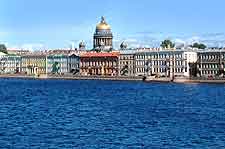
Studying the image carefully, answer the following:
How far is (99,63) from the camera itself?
346 ft

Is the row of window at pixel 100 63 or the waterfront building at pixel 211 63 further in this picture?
the row of window at pixel 100 63

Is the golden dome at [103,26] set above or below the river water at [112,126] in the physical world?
above

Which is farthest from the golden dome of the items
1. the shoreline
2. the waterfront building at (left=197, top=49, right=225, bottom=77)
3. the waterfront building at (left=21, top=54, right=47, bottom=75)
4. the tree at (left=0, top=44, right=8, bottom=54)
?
the tree at (left=0, top=44, right=8, bottom=54)

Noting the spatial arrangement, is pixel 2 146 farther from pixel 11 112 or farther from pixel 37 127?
pixel 11 112

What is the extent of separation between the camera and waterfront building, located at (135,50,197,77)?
90.4 meters

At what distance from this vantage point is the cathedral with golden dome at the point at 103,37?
114 metres

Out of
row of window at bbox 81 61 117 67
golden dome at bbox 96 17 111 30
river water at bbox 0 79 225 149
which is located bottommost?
river water at bbox 0 79 225 149

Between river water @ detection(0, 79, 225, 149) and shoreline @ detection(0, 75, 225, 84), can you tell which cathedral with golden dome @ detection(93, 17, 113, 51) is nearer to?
shoreline @ detection(0, 75, 225, 84)

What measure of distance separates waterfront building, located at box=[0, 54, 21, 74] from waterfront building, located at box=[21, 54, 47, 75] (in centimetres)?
192

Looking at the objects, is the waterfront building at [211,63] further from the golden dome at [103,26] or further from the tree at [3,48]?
the tree at [3,48]

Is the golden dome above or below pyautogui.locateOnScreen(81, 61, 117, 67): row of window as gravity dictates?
above

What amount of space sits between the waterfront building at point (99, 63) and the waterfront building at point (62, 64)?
2962 mm

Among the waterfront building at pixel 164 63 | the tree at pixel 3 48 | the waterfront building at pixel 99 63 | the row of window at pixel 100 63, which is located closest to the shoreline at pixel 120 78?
the waterfront building at pixel 164 63

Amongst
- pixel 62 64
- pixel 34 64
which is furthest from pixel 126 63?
pixel 34 64
